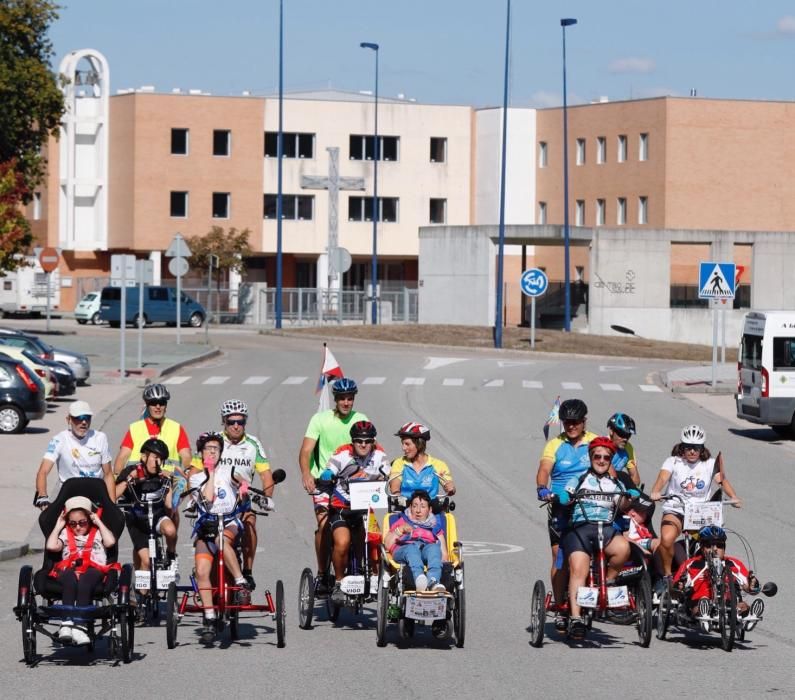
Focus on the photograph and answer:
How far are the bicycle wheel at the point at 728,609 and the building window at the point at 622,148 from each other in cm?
6784

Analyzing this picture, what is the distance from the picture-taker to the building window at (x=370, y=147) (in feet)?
273

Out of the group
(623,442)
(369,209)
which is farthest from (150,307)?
(623,442)

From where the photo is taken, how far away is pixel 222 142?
266ft

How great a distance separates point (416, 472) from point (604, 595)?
1.58m

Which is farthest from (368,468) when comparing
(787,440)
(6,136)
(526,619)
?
(6,136)

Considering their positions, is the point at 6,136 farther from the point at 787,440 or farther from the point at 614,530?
the point at 614,530

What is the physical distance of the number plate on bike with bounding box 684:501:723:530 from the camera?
1167 centimetres

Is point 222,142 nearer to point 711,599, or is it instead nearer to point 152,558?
point 152,558

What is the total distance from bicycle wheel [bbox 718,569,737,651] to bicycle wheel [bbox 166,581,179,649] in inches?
145

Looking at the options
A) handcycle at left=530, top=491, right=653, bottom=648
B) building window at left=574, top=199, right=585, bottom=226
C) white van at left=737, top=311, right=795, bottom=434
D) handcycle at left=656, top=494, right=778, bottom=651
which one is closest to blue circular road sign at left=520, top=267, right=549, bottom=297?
white van at left=737, top=311, right=795, bottom=434

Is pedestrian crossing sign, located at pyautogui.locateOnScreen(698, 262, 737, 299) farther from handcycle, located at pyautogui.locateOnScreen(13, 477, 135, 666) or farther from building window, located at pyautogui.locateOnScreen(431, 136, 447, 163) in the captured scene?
building window, located at pyautogui.locateOnScreen(431, 136, 447, 163)

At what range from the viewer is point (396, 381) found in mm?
39312

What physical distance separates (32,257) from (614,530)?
72688 millimetres

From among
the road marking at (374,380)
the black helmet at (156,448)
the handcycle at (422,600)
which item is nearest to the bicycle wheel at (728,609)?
the handcycle at (422,600)
